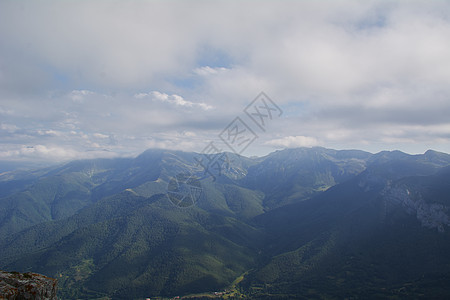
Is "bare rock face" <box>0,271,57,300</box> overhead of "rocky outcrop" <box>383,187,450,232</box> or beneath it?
overhead

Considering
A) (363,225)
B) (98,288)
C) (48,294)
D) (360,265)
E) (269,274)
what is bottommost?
(98,288)

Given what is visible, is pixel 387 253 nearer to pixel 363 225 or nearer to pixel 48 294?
pixel 363 225

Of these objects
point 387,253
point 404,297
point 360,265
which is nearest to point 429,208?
point 387,253

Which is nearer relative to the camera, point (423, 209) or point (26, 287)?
point (26, 287)

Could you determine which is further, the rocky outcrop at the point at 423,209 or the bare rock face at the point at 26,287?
the rocky outcrop at the point at 423,209

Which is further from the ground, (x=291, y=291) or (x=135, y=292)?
(x=291, y=291)

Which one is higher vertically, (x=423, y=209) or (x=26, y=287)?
(x=26, y=287)

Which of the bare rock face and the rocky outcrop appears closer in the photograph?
the bare rock face

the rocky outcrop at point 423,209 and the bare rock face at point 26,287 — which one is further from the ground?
the bare rock face at point 26,287
